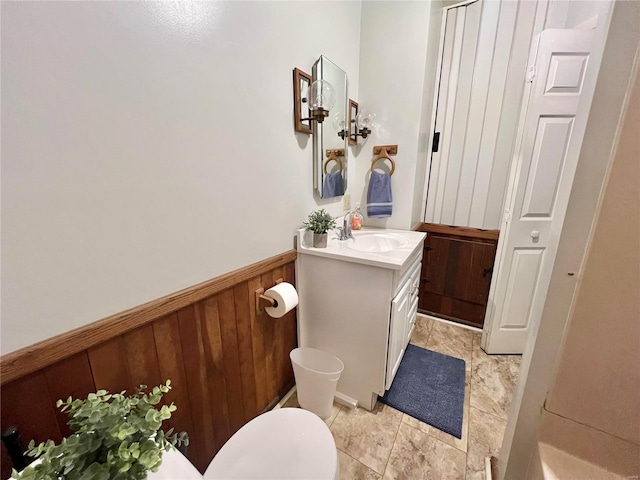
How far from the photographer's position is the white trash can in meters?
1.27

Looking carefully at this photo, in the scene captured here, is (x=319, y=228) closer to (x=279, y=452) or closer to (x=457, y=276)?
(x=279, y=452)

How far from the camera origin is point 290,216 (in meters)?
1.35

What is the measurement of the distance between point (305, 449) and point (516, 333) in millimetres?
1780

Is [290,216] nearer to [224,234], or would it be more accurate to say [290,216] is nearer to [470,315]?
[224,234]

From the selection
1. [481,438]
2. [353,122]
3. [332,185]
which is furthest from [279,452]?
[353,122]

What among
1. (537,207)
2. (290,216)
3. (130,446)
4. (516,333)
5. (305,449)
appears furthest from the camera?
(516,333)

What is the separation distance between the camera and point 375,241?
5.85 feet

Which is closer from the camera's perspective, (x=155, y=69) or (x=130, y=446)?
(x=130, y=446)

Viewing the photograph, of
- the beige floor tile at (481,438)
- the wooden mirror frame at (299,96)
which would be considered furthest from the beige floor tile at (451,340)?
the wooden mirror frame at (299,96)

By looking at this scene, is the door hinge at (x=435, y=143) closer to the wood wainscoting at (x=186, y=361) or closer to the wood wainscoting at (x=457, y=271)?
the wood wainscoting at (x=457, y=271)

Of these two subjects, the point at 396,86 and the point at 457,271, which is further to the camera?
the point at 457,271

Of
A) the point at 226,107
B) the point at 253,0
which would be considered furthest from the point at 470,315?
the point at 253,0

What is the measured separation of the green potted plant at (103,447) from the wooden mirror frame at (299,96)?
125 cm

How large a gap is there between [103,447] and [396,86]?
220cm
